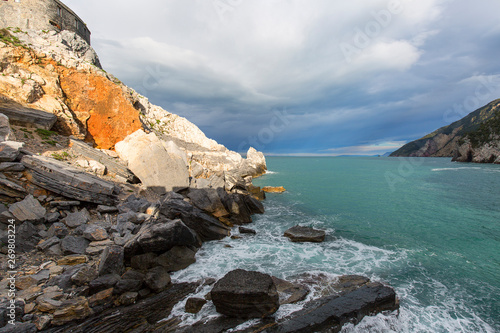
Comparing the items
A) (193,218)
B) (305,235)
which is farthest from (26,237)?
(305,235)

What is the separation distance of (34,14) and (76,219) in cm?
4252

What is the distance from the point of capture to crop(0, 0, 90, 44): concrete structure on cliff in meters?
31.9

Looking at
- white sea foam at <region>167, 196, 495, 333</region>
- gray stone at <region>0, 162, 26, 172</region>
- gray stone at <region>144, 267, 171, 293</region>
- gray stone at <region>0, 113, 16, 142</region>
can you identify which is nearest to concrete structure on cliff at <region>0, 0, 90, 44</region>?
gray stone at <region>0, 113, 16, 142</region>

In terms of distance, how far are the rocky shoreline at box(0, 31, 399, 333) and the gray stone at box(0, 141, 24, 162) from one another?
6cm

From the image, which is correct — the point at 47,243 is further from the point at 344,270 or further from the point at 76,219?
the point at 344,270

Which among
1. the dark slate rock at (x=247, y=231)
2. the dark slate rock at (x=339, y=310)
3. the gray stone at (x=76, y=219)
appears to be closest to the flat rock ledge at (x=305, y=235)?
the dark slate rock at (x=247, y=231)

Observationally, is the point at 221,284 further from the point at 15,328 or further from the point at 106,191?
the point at 106,191

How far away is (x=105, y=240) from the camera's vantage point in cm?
1071

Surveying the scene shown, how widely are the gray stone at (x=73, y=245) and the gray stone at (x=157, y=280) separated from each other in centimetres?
339

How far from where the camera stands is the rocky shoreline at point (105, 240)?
23.6 ft

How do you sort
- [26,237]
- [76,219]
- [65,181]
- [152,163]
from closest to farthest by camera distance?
[26,237], [76,219], [65,181], [152,163]

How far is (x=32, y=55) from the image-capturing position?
20.6 metres

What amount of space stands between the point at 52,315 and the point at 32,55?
25.6m

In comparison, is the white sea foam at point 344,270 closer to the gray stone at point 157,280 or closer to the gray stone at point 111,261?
the gray stone at point 157,280
